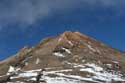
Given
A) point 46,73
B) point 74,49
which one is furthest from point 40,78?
point 74,49

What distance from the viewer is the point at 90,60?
483ft

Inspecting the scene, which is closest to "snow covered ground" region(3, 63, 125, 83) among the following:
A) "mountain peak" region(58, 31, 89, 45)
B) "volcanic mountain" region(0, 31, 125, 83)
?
"volcanic mountain" region(0, 31, 125, 83)

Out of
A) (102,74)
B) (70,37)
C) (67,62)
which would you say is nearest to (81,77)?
(102,74)

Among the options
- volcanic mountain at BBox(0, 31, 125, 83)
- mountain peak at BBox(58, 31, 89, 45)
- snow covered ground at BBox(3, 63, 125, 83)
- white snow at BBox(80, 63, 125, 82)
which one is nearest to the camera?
snow covered ground at BBox(3, 63, 125, 83)

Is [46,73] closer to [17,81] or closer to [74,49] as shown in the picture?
[17,81]

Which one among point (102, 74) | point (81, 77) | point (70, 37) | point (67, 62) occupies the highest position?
point (70, 37)

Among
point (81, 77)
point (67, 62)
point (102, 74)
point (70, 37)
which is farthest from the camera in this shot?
point (70, 37)

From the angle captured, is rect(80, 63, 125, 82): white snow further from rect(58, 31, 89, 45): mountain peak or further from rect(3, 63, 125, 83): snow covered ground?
rect(58, 31, 89, 45): mountain peak

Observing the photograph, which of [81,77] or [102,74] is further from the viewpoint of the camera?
[102,74]

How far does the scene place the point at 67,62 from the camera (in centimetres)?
14488

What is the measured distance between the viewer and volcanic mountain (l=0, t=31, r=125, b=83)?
134 m

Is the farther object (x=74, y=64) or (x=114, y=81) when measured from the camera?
(x=74, y=64)

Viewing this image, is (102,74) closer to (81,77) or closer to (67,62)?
(81,77)

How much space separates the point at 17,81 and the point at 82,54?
78.6 feet
